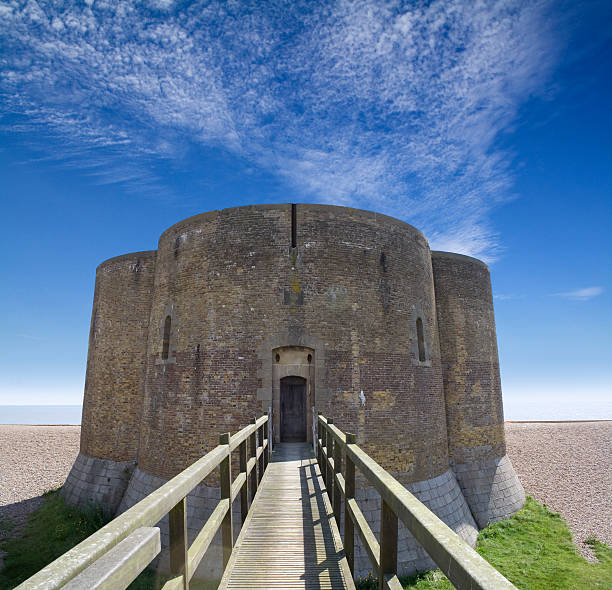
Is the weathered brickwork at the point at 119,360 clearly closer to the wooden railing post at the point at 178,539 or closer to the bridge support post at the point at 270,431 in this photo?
the bridge support post at the point at 270,431

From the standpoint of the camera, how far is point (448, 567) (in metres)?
1.49

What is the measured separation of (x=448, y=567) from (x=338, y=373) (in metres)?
8.70

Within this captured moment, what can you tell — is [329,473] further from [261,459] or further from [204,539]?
[204,539]

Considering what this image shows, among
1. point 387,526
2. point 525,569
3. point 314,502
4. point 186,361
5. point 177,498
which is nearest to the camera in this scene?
point 177,498

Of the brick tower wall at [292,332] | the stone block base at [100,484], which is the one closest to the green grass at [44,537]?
the stone block base at [100,484]

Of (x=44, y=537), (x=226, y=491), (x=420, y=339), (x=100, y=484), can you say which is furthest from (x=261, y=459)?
→ (x=44, y=537)

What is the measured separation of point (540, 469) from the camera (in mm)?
18531

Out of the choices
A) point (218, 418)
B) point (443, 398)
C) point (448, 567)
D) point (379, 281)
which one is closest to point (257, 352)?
point (218, 418)

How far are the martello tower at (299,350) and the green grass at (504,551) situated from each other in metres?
0.61

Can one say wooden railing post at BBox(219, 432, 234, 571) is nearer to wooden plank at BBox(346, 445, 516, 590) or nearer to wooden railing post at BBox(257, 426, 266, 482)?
wooden plank at BBox(346, 445, 516, 590)

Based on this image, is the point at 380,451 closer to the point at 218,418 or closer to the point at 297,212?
the point at 218,418

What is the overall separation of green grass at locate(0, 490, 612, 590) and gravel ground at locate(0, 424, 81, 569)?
0.73m

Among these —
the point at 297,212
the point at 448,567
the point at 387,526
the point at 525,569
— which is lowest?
the point at 525,569

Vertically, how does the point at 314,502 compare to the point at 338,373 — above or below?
below
